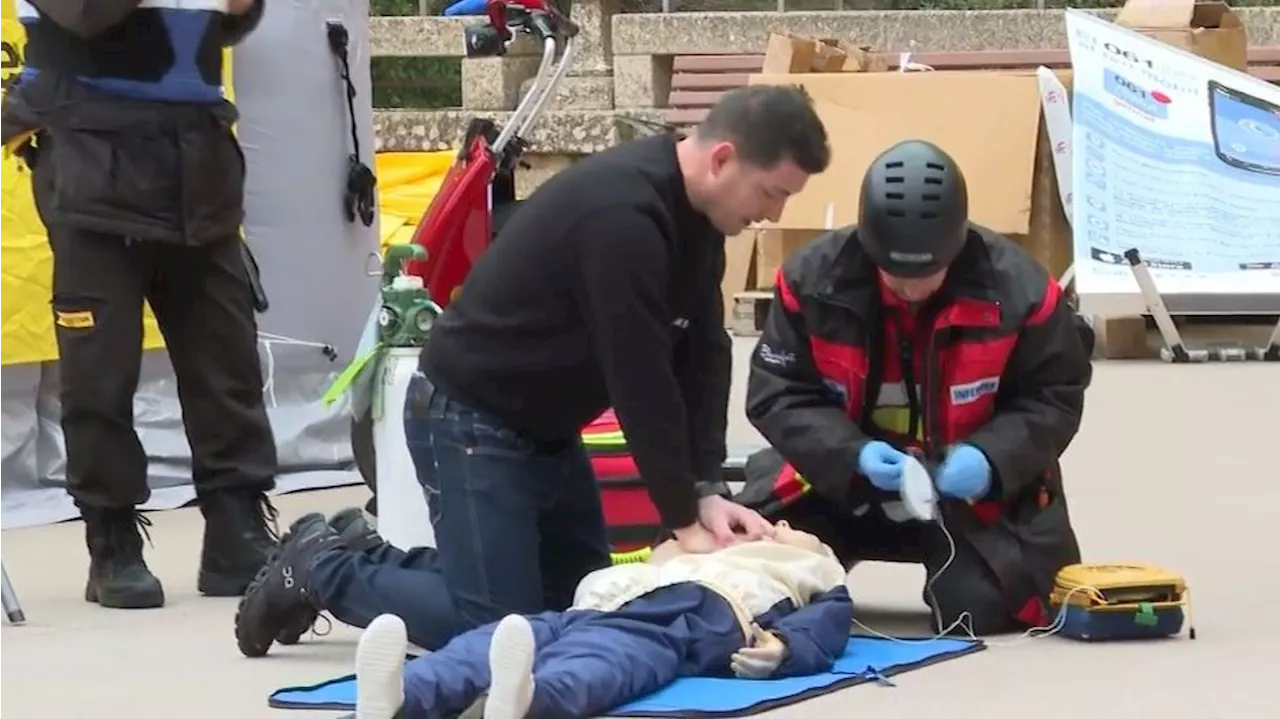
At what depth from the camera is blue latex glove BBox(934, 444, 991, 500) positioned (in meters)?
4.53

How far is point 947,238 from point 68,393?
6.37 ft

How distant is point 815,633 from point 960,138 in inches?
281

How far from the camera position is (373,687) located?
3.45 meters

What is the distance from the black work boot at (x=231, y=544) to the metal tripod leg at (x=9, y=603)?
455 mm

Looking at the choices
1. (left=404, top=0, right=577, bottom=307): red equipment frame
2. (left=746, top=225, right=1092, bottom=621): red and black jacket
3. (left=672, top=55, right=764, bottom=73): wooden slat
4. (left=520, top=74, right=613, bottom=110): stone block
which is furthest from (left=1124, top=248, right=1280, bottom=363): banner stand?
(left=746, top=225, right=1092, bottom=621): red and black jacket

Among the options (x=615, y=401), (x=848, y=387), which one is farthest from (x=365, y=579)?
(x=848, y=387)

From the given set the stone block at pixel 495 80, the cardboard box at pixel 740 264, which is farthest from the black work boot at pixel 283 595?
the stone block at pixel 495 80

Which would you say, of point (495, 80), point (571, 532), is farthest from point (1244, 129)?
point (571, 532)

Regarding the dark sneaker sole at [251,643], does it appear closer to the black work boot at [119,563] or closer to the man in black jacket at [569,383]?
the man in black jacket at [569,383]

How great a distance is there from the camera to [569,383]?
13.6ft

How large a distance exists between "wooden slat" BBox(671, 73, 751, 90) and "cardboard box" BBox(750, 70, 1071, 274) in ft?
6.15

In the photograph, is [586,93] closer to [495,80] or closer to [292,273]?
[495,80]

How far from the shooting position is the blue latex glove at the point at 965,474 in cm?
453

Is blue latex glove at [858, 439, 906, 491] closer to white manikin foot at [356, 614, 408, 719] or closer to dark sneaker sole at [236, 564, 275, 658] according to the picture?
dark sneaker sole at [236, 564, 275, 658]
